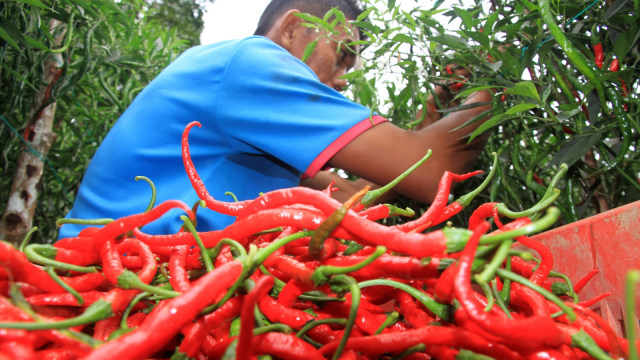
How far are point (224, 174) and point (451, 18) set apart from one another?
79 cm

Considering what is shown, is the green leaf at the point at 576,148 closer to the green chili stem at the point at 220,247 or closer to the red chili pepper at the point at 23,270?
the green chili stem at the point at 220,247

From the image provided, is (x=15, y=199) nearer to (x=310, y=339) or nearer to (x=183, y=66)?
(x=183, y=66)

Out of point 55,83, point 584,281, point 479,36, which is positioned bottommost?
point 584,281

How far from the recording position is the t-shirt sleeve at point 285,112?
49.7 inches

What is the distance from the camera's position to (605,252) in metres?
0.72

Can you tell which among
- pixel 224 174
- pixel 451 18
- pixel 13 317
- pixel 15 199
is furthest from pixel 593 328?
pixel 15 199

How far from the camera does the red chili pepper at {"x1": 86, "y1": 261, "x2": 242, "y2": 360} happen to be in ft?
1.15

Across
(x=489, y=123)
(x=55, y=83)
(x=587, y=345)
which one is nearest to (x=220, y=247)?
(x=587, y=345)

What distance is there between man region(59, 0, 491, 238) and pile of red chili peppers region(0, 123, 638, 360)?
0.66 meters

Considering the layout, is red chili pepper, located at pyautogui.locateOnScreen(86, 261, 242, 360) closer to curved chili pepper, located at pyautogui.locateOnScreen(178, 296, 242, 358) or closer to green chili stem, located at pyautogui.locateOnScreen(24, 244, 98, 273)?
curved chili pepper, located at pyautogui.locateOnScreen(178, 296, 242, 358)

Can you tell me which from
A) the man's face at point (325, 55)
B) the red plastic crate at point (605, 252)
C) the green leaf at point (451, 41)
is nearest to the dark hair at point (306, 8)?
the man's face at point (325, 55)

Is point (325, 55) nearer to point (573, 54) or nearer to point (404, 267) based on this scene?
point (573, 54)

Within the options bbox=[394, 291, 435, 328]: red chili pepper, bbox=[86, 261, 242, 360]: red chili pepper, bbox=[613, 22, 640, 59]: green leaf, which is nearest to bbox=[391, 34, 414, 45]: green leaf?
bbox=[613, 22, 640, 59]: green leaf

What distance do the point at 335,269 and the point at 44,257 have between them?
33 centimetres
